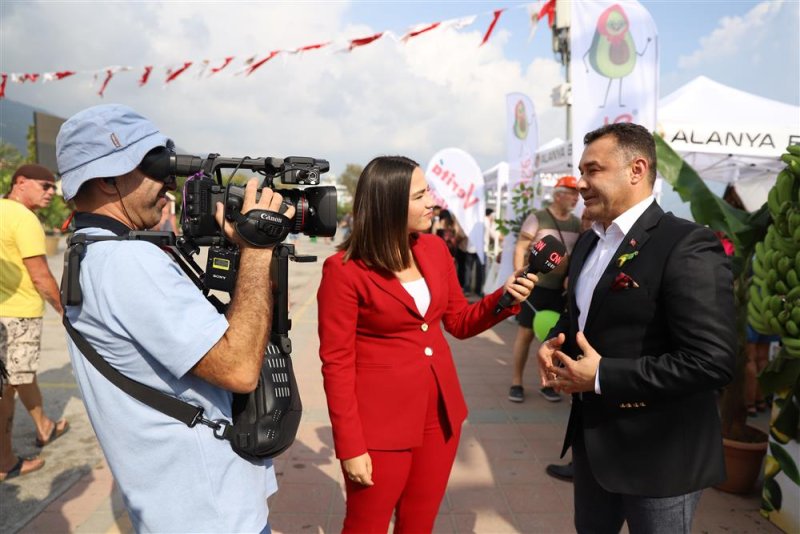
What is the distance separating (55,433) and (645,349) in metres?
4.39

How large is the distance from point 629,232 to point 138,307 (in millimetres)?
1568

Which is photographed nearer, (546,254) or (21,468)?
(546,254)

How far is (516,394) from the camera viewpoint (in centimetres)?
511

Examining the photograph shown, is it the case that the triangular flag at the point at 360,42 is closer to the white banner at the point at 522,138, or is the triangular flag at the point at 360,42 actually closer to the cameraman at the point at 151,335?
the white banner at the point at 522,138

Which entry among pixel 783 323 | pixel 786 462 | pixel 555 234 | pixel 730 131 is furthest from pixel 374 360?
pixel 730 131

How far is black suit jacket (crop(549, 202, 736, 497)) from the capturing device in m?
1.64

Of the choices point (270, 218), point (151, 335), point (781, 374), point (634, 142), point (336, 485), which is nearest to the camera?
point (151, 335)

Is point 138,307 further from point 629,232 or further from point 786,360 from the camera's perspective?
point 786,360

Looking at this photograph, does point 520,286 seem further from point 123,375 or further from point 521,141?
point 521,141

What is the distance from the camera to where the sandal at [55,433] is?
4.01 meters

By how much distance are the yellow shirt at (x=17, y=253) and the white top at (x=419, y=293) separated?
9.24 ft

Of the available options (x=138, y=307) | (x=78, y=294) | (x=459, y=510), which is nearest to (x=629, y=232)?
(x=138, y=307)

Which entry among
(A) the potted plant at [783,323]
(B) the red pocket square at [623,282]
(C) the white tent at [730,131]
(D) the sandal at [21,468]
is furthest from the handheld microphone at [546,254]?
(C) the white tent at [730,131]

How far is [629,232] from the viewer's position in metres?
1.87
